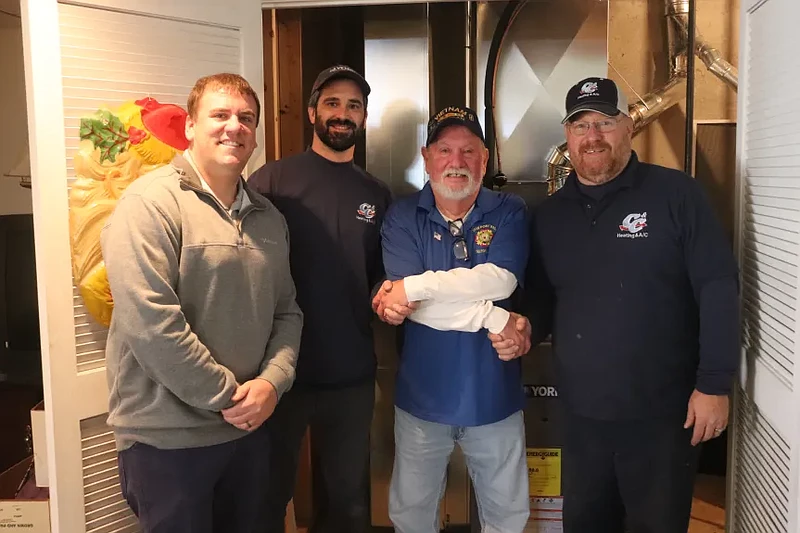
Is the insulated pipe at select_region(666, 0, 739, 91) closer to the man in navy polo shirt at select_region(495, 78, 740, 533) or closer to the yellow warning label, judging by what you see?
the man in navy polo shirt at select_region(495, 78, 740, 533)

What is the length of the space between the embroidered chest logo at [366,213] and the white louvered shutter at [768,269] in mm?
1040

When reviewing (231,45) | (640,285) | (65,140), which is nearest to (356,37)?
(231,45)

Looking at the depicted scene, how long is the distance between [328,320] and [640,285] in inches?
34.4

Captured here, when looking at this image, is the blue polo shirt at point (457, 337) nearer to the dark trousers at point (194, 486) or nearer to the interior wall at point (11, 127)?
the dark trousers at point (194, 486)

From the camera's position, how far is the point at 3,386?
251cm

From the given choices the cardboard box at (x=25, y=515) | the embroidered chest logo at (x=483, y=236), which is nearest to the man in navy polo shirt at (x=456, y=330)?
the embroidered chest logo at (x=483, y=236)

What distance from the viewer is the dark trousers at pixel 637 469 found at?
160 centimetres

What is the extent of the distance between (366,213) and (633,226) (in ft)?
2.54

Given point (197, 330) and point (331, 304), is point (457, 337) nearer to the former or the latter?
point (331, 304)

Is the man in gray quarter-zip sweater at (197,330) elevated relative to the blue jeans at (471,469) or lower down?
elevated

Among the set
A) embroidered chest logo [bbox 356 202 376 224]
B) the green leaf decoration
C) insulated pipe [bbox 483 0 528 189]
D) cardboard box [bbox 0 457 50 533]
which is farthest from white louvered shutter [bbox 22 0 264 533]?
insulated pipe [bbox 483 0 528 189]

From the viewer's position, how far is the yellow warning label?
2.28 m

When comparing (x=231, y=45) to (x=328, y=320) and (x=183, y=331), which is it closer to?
(x=328, y=320)

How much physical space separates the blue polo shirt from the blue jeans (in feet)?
0.19
